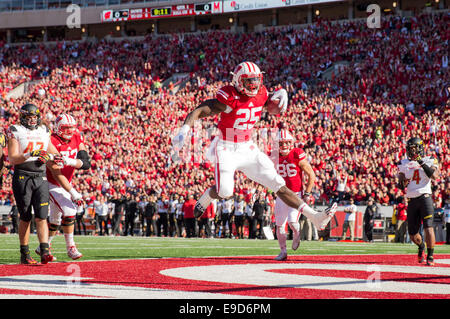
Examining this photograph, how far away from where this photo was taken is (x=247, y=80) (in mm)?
7492

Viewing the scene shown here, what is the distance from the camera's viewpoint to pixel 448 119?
80.2 feet

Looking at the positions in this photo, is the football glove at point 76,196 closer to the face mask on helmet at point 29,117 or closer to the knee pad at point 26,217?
the knee pad at point 26,217

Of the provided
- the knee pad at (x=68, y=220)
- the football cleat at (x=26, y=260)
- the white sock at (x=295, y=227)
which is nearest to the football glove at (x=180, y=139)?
the knee pad at (x=68, y=220)

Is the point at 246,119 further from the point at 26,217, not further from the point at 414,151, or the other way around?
the point at 26,217

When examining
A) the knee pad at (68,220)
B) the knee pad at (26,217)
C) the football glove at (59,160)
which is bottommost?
the knee pad at (68,220)

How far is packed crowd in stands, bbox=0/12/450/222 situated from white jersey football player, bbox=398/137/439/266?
10.9 metres

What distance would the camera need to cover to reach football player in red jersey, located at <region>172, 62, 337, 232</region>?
24.6ft

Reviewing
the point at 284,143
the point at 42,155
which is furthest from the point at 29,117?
the point at 284,143

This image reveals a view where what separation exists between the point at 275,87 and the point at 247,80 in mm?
24723

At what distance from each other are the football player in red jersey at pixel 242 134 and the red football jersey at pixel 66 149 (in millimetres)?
2388

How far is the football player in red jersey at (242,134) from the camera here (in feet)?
24.6

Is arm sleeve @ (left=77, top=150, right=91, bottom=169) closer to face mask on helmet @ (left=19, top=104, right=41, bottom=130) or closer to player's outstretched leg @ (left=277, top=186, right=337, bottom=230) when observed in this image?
face mask on helmet @ (left=19, top=104, right=41, bottom=130)

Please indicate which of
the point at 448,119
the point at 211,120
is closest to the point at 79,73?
the point at 211,120
